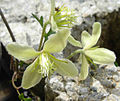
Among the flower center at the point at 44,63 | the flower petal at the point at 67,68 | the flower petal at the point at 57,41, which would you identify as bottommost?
the flower petal at the point at 67,68

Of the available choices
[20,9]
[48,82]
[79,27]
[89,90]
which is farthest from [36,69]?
[20,9]

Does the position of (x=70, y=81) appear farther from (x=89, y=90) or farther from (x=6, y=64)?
(x=6, y=64)

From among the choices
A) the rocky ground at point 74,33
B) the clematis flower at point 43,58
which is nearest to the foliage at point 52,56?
the clematis flower at point 43,58

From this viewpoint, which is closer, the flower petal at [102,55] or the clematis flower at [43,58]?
the clematis flower at [43,58]

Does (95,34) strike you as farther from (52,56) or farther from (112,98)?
(112,98)

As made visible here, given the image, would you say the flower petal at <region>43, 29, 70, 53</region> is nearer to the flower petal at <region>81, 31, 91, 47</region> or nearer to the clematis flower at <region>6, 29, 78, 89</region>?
the clematis flower at <region>6, 29, 78, 89</region>

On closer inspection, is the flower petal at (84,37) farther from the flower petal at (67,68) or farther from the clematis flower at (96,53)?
the flower petal at (67,68)
